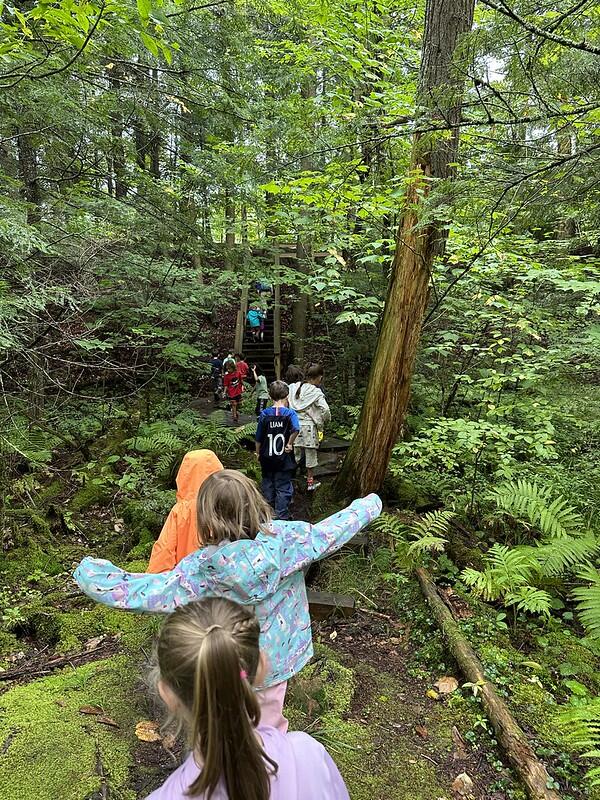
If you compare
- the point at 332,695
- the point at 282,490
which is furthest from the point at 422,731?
the point at 282,490

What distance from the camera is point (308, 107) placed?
7738 millimetres

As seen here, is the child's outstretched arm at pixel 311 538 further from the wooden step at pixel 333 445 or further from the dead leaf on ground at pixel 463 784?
the wooden step at pixel 333 445

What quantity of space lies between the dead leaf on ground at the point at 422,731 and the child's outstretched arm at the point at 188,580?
1.80 meters

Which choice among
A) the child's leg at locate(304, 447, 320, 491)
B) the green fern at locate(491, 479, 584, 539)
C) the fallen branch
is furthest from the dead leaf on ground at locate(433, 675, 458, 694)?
the child's leg at locate(304, 447, 320, 491)

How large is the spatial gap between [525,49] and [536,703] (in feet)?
14.5

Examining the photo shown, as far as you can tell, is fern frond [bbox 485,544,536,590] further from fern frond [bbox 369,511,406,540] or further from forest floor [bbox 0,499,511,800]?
fern frond [bbox 369,511,406,540]

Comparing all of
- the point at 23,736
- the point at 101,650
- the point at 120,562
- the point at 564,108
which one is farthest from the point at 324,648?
the point at 564,108

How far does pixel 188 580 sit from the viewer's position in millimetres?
2266

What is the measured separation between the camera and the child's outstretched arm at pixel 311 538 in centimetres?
237

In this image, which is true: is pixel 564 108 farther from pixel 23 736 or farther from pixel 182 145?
pixel 182 145

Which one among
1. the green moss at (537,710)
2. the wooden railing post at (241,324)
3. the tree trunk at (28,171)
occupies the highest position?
the tree trunk at (28,171)

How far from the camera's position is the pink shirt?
124 centimetres

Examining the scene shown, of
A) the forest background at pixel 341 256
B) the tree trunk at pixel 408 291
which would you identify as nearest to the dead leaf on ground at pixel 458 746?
the forest background at pixel 341 256

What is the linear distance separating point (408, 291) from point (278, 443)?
2.28m
